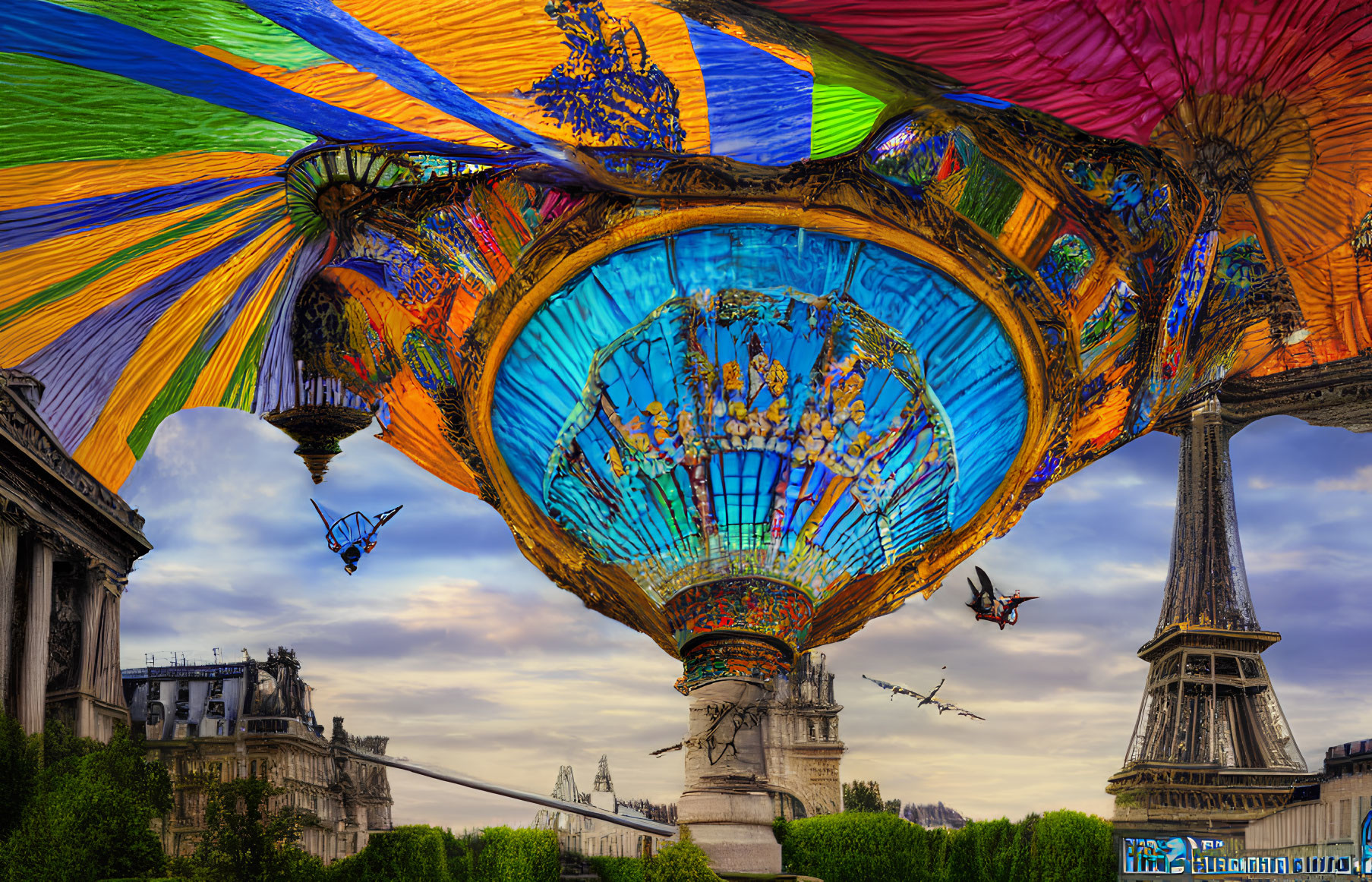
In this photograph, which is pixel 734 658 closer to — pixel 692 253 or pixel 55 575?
pixel 692 253

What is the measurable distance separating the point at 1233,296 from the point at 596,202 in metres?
3.70

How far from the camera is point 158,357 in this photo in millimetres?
5762

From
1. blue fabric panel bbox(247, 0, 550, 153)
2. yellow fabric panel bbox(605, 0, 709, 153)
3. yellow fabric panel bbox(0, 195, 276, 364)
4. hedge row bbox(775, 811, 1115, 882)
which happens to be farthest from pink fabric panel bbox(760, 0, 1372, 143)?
hedge row bbox(775, 811, 1115, 882)

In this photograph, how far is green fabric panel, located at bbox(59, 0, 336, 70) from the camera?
12.2 ft

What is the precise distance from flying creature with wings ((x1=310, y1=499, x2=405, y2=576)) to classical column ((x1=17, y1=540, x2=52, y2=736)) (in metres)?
1.61

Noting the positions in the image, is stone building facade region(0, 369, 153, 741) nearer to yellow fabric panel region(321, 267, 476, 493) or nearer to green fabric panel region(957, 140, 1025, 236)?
yellow fabric panel region(321, 267, 476, 493)

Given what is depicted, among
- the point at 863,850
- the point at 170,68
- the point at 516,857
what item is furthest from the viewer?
the point at 863,850

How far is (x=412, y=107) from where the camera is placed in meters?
4.18

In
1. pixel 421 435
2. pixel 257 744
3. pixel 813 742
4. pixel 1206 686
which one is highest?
pixel 421 435

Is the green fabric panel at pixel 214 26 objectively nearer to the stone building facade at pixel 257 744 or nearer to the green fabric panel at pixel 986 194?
the green fabric panel at pixel 986 194

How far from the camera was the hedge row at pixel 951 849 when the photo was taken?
8.35 metres

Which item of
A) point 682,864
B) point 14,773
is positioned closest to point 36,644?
point 14,773

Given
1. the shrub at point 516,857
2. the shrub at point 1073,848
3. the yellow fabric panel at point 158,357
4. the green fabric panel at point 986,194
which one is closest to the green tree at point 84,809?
the yellow fabric panel at point 158,357

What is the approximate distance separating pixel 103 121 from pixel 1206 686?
26.7m
